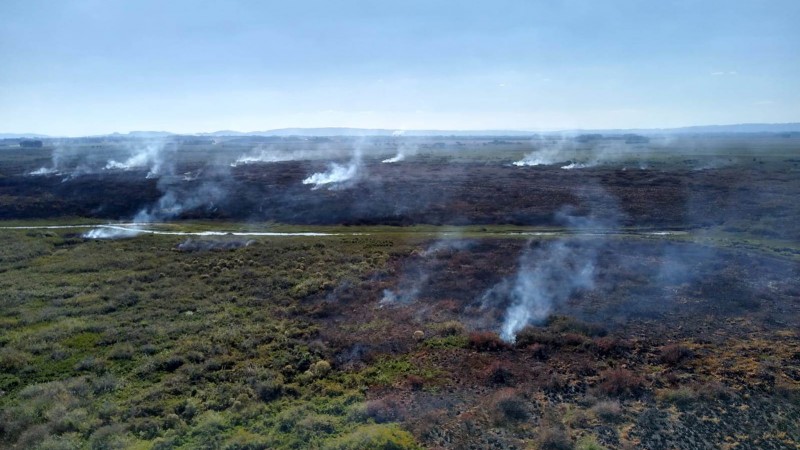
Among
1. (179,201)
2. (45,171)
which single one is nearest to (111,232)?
(179,201)

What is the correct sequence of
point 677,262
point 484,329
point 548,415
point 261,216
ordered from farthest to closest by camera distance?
point 261,216
point 677,262
point 484,329
point 548,415

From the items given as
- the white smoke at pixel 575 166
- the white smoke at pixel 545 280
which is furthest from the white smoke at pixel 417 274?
the white smoke at pixel 575 166

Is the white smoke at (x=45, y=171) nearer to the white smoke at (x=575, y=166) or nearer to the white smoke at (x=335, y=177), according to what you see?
the white smoke at (x=335, y=177)

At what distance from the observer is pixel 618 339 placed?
27.7 metres

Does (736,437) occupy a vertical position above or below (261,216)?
below

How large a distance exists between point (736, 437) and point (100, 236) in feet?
197

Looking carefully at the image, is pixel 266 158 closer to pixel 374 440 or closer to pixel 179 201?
pixel 179 201

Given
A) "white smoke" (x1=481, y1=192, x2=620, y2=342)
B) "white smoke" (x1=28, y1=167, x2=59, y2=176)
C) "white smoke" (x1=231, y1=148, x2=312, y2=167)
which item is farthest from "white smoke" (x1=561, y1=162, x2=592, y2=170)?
"white smoke" (x1=28, y1=167, x2=59, y2=176)

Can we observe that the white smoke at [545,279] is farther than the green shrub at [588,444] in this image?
Yes

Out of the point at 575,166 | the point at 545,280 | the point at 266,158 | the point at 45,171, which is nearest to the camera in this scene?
the point at 545,280

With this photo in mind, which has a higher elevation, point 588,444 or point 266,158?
point 266,158

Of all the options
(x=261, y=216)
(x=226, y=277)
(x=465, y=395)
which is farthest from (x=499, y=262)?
(x=261, y=216)

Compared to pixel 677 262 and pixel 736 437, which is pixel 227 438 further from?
pixel 677 262

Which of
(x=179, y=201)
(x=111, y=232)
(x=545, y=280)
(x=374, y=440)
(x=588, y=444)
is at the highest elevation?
(x=179, y=201)
